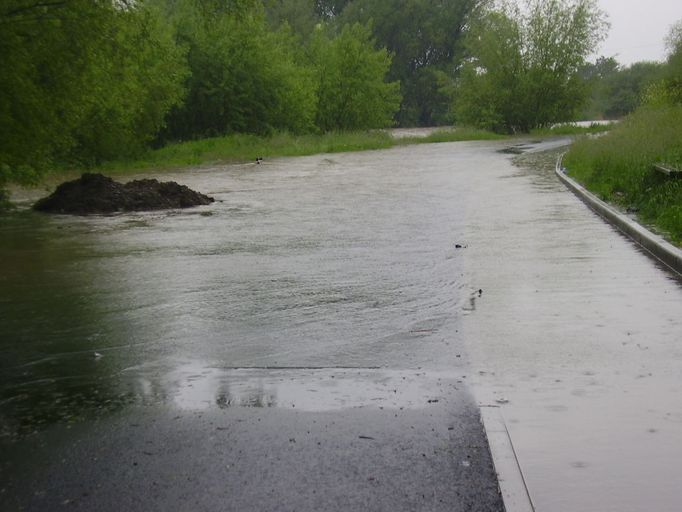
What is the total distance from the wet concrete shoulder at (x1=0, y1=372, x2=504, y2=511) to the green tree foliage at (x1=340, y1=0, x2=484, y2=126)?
9805cm

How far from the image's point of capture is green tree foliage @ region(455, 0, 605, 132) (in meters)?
67.4

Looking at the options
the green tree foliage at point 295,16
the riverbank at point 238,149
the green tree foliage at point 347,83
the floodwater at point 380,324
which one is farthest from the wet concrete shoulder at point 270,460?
the green tree foliage at point 295,16

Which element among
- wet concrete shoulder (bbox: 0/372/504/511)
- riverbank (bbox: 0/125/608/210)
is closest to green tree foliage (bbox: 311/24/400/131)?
riverbank (bbox: 0/125/608/210)

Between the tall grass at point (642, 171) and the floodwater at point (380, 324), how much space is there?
861mm

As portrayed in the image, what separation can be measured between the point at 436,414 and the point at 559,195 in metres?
15.2

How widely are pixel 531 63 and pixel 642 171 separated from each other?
5451 centimetres

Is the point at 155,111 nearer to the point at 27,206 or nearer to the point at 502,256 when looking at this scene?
the point at 27,206

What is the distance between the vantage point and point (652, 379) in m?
5.80

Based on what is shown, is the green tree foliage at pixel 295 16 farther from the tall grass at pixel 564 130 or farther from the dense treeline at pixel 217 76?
the tall grass at pixel 564 130

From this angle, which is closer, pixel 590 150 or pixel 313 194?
pixel 313 194

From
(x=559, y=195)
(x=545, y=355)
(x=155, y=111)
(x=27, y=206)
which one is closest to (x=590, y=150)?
(x=559, y=195)

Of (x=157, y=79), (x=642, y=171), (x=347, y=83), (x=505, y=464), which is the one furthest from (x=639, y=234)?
(x=347, y=83)

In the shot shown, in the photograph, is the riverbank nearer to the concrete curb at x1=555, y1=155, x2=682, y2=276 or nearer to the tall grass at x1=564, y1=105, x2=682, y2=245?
the tall grass at x1=564, y1=105, x2=682, y2=245

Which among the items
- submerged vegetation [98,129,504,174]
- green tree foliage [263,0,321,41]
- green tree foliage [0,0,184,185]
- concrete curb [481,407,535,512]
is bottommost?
submerged vegetation [98,129,504,174]
